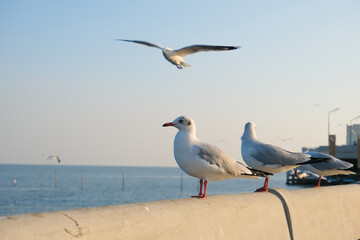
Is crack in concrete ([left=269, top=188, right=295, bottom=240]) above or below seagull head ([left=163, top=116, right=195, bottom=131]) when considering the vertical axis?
below

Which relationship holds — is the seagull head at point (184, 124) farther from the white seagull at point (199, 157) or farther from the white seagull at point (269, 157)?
the white seagull at point (269, 157)

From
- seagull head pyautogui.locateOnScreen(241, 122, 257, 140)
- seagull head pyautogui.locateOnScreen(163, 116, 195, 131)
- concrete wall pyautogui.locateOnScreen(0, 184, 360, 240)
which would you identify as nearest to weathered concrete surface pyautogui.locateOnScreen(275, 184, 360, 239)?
concrete wall pyautogui.locateOnScreen(0, 184, 360, 240)

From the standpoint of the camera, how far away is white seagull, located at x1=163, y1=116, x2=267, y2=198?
20.5 feet

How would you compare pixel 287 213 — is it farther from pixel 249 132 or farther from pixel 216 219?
pixel 249 132

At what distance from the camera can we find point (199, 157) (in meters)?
6.24

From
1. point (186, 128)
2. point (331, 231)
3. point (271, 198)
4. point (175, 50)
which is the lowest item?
point (331, 231)

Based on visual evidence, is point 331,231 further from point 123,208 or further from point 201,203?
point 123,208

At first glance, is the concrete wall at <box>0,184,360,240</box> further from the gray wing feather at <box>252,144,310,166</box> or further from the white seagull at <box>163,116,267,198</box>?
the gray wing feather at <box>252,144,310,166</box>

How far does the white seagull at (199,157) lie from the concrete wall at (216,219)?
54 centimetres

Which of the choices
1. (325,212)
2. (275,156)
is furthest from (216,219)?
(275,156)

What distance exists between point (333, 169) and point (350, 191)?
247cm

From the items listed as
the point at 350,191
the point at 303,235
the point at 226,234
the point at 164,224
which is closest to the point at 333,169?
the point at 350,191

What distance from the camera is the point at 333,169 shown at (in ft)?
33.9

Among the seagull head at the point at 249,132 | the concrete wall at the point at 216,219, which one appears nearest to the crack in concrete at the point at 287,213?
the concrete wall at the point at 216,219
